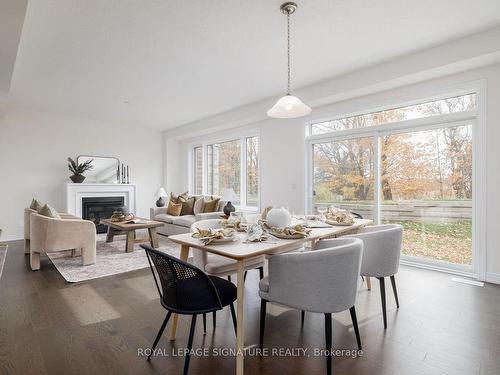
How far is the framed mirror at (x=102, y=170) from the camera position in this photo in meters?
6.51

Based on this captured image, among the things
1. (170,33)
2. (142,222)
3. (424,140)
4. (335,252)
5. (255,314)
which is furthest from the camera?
(142,222)

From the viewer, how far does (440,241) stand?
3.70m

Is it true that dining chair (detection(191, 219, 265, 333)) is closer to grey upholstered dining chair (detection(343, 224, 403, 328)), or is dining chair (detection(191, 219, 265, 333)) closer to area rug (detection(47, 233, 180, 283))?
grey upholstered dining chair (detection(343, 224, 403, 328))

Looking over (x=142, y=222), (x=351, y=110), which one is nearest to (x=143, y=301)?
(x=142, y=222)

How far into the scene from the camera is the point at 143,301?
2.74 meters

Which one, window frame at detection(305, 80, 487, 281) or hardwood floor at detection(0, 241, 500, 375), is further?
window frame at detection(305, 80, 487, 281)

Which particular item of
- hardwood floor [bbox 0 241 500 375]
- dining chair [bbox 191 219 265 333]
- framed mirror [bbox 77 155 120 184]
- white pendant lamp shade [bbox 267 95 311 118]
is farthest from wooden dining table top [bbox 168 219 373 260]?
framed mirror [bbox 77 155 120 184]

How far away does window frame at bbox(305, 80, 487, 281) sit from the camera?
324 centimetres

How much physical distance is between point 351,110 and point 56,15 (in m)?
3.78

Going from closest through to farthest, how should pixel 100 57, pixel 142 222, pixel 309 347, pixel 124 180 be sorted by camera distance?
1. pixel 309 347
2. pixel 100 57
3. pixel 142 222
4. pixel 124 180

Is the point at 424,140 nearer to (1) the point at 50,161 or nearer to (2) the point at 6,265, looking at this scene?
(2) the point at 6,265

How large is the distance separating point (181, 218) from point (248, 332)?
12.2ft

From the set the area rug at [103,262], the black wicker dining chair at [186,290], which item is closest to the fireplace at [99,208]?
the area rug at [103,262]

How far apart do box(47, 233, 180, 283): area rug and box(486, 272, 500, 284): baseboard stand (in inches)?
159
